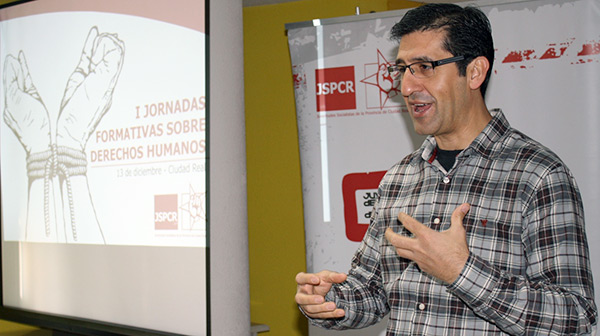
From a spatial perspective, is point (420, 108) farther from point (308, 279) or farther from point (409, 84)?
point (308, 279)

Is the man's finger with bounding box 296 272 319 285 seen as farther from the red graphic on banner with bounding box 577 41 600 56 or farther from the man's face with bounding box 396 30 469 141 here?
the red graphic on banner with bounding box 577 41 600 56

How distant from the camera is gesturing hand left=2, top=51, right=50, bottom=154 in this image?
278 cm

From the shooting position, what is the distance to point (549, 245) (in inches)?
48.8

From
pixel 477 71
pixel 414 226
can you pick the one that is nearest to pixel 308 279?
pixel 414 226

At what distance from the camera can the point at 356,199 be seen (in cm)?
263

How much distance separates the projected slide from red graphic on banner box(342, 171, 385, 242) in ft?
Result: 2.48

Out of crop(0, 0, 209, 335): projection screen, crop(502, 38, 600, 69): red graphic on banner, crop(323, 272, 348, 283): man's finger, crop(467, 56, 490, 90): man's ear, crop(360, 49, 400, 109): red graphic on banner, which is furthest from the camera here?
crop(360, 49, 400, 109): red graphic on banner

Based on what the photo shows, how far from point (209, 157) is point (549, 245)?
1.26m

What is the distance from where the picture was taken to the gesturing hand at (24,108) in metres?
2.78

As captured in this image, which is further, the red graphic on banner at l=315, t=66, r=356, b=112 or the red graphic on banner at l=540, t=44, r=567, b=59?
the red graphic on banner at l=315, t=66, r=356, b=112

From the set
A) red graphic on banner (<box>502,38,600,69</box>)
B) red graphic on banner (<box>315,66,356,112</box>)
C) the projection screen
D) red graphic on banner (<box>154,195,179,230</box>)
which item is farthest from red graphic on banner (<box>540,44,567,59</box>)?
red graphic on banner (<box>154,195,179,230</box>)

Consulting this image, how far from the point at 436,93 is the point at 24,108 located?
2195 mm

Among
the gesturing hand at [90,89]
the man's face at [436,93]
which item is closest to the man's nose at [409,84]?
the man's face at [436,93]

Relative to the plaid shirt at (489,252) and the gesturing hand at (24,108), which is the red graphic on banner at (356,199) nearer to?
the plaid shirt at (489,252)
